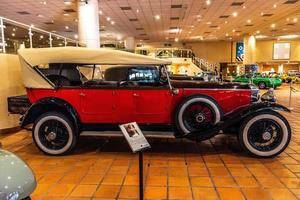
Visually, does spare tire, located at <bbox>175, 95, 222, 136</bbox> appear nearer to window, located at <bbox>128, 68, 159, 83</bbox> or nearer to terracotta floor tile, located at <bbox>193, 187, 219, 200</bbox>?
window, located at <bbox>128, 68, 159, 83</bbox>

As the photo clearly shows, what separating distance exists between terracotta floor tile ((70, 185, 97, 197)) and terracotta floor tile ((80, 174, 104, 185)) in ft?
0.36

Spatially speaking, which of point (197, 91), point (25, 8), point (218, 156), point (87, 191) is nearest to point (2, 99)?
point (87, 191)

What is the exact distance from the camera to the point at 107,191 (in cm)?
308

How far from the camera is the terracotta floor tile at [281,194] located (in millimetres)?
2867

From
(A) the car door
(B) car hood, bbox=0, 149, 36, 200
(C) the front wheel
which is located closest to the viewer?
(B) car hood, bbox=0, 149, 36, 200

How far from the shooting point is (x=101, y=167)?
383 cm

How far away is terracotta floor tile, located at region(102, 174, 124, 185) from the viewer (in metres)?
3.30

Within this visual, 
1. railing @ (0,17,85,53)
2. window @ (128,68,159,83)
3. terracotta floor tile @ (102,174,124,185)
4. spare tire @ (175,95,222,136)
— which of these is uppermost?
railing @ (0,17,85,53)

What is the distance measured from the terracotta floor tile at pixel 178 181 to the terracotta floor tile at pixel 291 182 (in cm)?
116

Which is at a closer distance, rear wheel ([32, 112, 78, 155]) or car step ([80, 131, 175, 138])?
car step ([80, 131, 175, 138])

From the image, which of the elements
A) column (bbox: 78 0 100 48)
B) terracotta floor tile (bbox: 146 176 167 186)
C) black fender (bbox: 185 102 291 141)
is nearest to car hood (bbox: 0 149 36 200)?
terracotta floor tile (bbox: 146 176 167 186)

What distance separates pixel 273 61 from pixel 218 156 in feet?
112

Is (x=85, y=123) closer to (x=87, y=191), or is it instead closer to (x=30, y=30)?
(x=87, y=191)

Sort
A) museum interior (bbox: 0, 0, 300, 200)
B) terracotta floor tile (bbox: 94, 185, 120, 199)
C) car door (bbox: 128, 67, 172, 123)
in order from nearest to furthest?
terracotta floor tile (bbox: 94, 185, 120, 199)
museum interior (bbox: 0, 0, 300, 200)
car door (bbox: 128, 67, 172, 123)
